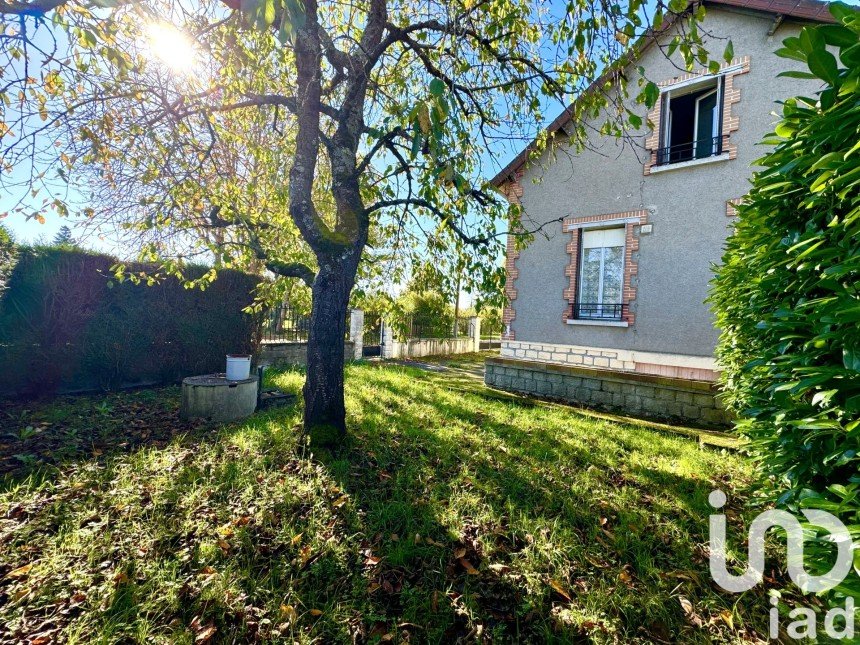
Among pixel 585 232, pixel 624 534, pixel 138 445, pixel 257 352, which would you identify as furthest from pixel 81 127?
pixel 585 232

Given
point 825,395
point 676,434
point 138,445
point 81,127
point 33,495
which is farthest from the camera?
point 676,434

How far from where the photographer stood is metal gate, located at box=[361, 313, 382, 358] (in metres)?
12.7

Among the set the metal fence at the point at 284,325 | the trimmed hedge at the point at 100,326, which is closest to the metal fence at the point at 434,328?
the metal fence at the point at 284,325

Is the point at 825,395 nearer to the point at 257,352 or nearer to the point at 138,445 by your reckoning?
the point at 138,445

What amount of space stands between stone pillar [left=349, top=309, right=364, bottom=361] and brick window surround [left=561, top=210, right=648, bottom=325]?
6.58 meters

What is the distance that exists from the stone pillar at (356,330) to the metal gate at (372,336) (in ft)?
2.01

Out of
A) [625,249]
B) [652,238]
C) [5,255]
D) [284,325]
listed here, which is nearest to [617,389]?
[625,249]

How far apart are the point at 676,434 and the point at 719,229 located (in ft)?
12.5

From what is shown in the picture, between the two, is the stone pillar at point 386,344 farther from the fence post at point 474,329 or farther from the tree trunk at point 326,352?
the tree trunk at point 326,352

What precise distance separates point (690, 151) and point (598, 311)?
350 centimetres

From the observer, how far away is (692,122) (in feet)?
22.9

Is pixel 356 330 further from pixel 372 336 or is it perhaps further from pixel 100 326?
pixel 100 326

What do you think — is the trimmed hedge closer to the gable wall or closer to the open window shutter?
the gable wall

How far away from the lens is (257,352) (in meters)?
8.84
